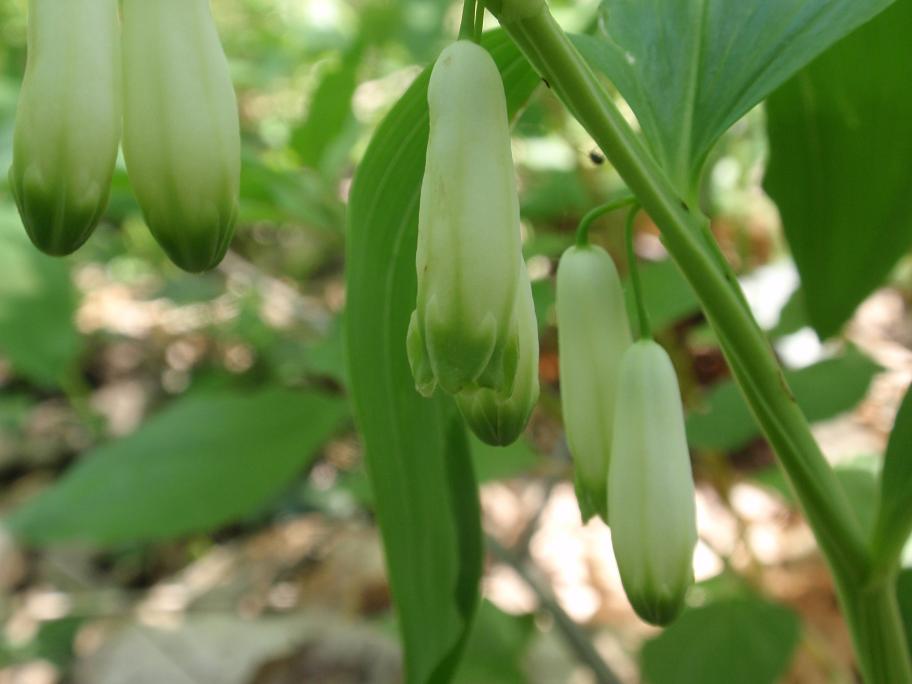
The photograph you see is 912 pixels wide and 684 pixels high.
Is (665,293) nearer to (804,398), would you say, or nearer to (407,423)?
(804,398)

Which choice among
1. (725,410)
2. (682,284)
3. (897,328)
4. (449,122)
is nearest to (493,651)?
(725,410)

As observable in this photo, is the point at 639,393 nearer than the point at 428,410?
Yes

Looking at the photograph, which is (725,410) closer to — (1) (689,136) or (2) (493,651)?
(2) (493,651)

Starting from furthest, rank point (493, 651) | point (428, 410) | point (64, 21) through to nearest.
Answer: point (493, 651) → point (428, 410) → point (64, 21)

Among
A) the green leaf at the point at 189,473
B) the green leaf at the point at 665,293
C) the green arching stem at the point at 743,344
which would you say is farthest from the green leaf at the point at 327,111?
the green arching stem at the point at 743,344

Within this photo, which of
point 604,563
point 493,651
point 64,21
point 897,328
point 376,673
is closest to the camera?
point 64,21

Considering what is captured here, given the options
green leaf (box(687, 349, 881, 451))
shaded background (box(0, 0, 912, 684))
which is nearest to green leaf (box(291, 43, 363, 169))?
shaded background (box(0, 0, 912, 684))
